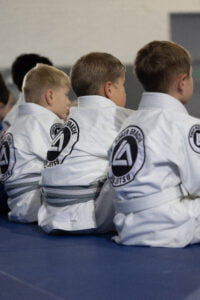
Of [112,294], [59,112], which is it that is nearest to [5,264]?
[112,294]

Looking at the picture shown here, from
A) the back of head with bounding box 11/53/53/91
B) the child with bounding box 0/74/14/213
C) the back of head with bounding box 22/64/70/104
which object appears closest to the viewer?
the back of head with bounding box 22/64/70/104

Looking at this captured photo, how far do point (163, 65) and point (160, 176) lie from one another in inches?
15.5

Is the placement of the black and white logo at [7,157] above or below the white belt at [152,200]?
below

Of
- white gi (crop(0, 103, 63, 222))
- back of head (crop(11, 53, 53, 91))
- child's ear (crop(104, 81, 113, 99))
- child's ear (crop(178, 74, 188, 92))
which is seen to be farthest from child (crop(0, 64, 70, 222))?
back of head (crop(11, 53, 53, 91))

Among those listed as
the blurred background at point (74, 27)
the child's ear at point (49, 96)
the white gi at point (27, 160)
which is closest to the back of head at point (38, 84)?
the child's ear at point (49, 96)

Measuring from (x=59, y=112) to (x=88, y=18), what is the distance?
252cm

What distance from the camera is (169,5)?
5.04m

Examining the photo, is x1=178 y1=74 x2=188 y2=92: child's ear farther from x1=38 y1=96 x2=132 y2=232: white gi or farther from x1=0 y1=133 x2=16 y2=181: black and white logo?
x1=0 y1=133 x2=16 y2=181: black and white logo

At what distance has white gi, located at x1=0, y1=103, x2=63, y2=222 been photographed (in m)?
2.47

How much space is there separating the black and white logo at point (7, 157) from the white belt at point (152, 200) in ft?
2.58

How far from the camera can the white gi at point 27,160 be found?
8.09 ft

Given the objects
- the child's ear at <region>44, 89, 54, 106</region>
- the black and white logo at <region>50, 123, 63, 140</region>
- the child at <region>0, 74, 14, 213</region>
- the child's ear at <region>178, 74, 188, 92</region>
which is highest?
the child's ear at <region>178, 74, 188, 92</region>

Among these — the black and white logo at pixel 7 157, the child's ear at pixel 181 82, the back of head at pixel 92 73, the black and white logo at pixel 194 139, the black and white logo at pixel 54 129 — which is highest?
the child's ear at pixel 181 82

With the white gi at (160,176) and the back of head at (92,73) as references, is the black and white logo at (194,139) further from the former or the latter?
the back of head at (92,73)
